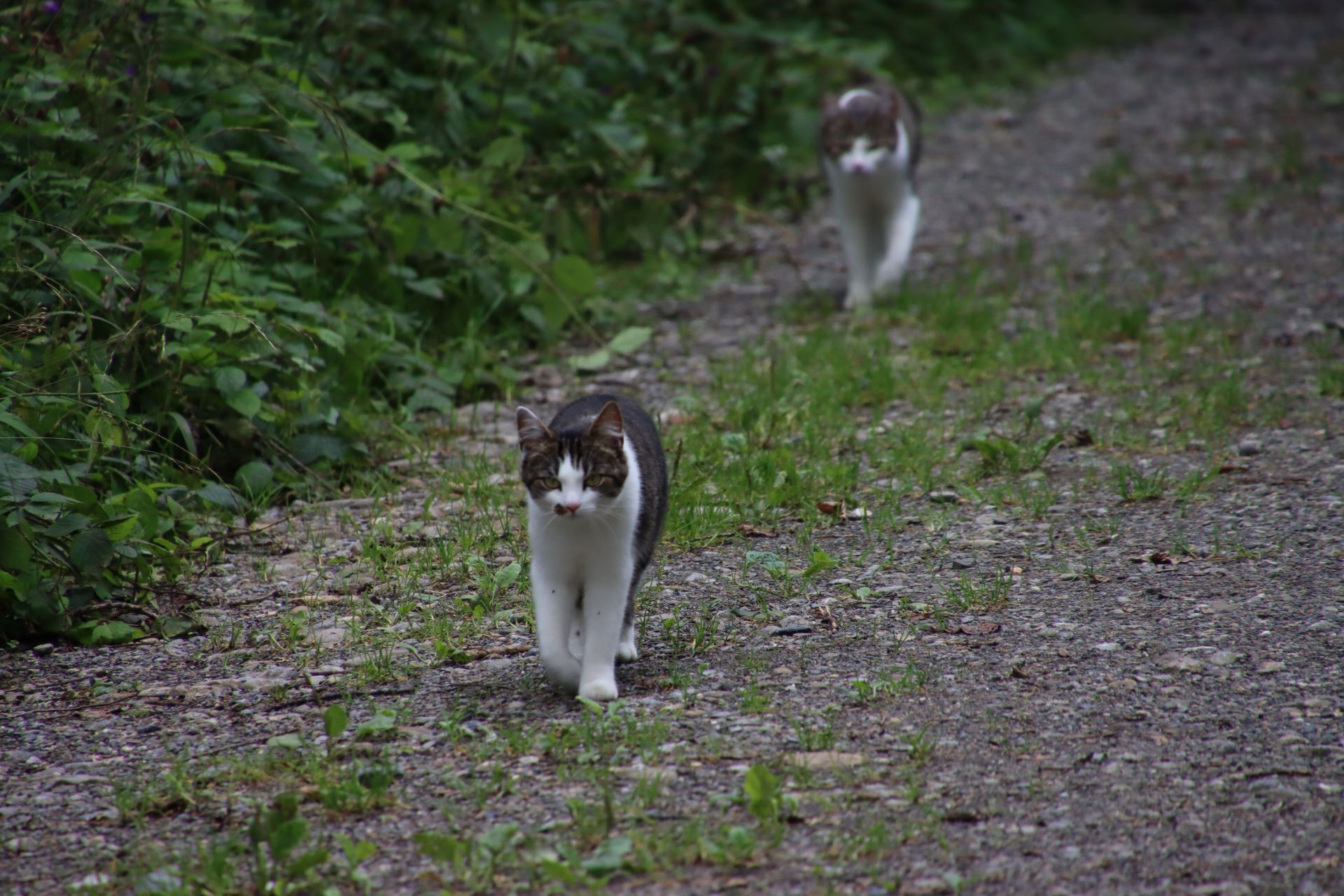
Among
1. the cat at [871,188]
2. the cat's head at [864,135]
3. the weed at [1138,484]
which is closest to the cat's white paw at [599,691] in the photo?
the weed at [1138,484]

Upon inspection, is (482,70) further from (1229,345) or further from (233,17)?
(1229,345)

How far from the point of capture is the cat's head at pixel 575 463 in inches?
138

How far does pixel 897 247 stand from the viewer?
796cm

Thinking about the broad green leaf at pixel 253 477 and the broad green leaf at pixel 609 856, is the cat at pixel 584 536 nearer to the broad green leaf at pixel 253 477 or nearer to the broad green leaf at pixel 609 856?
the broad green leaf at pixel 609 856

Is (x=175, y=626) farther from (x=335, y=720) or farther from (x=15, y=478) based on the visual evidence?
(x=335, y=720)

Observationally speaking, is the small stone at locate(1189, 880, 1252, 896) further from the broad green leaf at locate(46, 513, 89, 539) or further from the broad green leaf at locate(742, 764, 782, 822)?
the broad green leaf at locate(46, 513, 89, 539)

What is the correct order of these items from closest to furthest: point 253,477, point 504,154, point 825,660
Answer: point 825,660 → point 253,477 → point 504,154

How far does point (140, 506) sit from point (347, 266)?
2.25 metres

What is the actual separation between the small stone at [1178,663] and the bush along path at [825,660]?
0.03m

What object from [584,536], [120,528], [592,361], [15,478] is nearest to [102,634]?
[120,528]

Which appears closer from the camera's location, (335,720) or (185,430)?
(335,720)

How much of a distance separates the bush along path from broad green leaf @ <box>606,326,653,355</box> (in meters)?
0.11

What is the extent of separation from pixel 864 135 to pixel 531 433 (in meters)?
4.71

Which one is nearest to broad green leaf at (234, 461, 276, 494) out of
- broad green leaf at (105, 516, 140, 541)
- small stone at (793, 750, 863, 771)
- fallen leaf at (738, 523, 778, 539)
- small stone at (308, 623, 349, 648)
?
broad green leaf at (105, 516, 140, 541)
